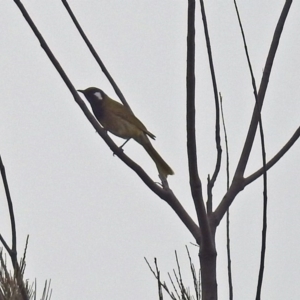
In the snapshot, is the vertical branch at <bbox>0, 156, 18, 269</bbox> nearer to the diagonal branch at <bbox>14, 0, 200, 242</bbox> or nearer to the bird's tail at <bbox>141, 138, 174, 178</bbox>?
the diagonal branch at <bbox>14, 0, 200, 242</bbox>

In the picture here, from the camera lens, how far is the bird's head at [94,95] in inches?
248

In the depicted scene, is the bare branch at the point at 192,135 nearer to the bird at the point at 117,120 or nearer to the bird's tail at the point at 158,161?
the bird's tail at the point at 158,161

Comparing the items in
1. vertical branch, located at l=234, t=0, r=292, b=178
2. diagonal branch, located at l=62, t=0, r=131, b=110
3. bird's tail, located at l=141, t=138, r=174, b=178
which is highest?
bird's tail, located at l=141, t=138, r=174, b=178

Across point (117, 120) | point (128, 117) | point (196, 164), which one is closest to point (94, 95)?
point (117, 120)

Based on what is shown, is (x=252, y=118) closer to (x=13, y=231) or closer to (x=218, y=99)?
(x=218, y=99)

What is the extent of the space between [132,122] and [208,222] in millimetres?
3404

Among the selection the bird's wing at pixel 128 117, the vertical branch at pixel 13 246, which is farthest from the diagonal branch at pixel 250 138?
the bird's wing at pixel 128 117

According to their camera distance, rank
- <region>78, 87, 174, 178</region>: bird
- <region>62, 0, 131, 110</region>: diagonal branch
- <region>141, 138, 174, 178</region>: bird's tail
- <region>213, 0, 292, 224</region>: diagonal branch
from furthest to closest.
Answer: <region>78, 87, 174, 178</region>: bird < <region>141, 138, 174, 178</region>: bird's tail < <region>62, 0, 131, 110</region>: diagonal branch < <region>213, 0, 292, 224</region>: diagonal branch

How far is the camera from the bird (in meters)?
5.57

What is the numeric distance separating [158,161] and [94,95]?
1.96m

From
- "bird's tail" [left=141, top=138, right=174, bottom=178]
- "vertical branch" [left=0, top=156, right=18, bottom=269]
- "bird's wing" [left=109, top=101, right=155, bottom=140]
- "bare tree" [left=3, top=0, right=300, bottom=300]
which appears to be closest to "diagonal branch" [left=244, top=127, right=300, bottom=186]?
"bare tree" [left=3, top=0, right=300, bottom=300]

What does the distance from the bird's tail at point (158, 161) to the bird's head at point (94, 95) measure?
1030 mm

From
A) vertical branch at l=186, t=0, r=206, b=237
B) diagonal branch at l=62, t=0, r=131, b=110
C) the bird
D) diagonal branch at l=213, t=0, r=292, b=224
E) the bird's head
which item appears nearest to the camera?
vertical branch at l=186, t=0, r=206, b=237

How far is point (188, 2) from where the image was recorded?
2059 millimetres
